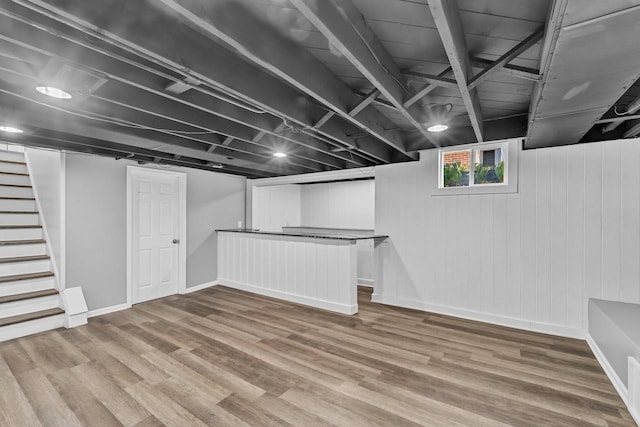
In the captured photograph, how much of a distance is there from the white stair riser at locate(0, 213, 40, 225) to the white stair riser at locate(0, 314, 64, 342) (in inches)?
64.0

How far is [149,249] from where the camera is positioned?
4.68 m

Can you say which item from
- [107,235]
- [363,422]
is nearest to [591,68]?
[363,422]

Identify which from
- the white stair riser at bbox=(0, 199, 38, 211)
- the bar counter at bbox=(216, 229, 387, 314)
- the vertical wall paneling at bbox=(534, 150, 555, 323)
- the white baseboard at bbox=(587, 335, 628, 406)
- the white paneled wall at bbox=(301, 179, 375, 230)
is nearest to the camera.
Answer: the white baseboard at bbox=(587, 335, 628, 406)

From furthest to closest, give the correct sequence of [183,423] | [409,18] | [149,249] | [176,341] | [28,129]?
[149,249] → [176,341] → [28,129] → [183,423] → [409,18]

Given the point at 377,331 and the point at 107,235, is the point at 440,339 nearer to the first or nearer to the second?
the point at 377,331

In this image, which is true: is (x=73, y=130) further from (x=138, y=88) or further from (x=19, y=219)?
(x=19, y=219)

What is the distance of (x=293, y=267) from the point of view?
15.1 ft

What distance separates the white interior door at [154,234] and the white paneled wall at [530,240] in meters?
3.48

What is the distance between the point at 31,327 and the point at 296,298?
3079 millimetres

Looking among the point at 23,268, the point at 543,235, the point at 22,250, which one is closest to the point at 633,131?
the point at 543,235

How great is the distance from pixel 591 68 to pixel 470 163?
2308 millimetres

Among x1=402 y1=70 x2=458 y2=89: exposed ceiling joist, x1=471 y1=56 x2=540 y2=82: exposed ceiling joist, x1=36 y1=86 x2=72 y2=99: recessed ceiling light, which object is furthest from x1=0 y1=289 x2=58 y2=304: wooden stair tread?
x1=471 y1=56 x2=540 y2=82: exposed ceiling joist

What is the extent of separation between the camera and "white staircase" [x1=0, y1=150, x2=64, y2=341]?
338 centimetres

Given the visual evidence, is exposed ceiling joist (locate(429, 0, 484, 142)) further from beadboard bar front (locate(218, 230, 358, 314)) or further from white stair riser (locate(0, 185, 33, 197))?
white stair riser (locate(0, 185, 33, 197))
